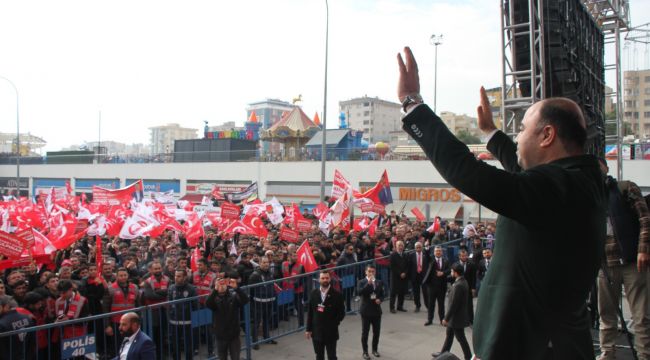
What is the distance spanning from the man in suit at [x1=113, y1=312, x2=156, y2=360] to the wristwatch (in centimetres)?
560

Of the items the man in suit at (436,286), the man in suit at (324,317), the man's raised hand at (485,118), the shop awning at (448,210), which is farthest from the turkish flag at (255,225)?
the shop awning at (448,210)

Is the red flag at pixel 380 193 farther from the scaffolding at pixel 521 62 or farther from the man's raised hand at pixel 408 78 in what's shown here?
the man's raised hand at pixel 408 78

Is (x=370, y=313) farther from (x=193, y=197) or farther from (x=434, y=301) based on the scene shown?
(x=193, y=197)

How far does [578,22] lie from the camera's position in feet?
35.0

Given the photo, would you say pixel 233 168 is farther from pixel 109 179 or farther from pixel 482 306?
pixel 482 306

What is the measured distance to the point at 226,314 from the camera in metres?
8.47

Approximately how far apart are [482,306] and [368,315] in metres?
8.20

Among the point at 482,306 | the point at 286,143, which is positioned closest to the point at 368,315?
the point at 482,306

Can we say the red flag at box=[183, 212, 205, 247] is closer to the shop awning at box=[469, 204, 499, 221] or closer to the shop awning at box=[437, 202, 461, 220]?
the shop awning at box=[469, 204, 499, 221]

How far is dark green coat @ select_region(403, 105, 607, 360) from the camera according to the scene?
133 cm

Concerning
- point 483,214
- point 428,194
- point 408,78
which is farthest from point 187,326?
point 428,194

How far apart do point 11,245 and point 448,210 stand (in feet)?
84.1

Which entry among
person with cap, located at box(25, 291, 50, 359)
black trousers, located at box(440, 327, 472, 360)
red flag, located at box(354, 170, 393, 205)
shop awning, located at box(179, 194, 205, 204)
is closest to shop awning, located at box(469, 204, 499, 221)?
red flag, located at box(354, 170, 393, 205)

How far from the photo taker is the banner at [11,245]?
10227 millimetres
